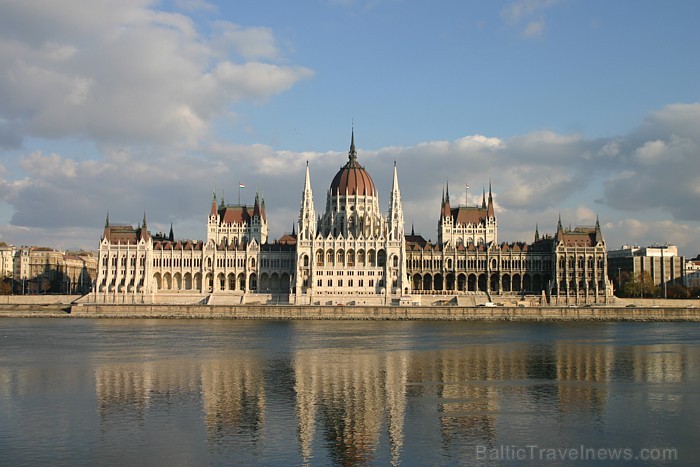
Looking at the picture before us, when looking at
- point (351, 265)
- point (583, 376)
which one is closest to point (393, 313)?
point (351, 265)

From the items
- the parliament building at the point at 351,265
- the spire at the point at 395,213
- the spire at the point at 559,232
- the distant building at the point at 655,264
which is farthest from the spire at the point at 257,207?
A: the distant building at the point at 655,264

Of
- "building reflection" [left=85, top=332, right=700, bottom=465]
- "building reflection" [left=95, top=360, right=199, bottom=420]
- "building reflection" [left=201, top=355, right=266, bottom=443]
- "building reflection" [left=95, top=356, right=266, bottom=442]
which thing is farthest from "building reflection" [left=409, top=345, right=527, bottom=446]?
"building reflection" [left=95, top=360, right=199, bottom=420]

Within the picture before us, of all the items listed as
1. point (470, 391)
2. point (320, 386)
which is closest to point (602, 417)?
point (470, 391)

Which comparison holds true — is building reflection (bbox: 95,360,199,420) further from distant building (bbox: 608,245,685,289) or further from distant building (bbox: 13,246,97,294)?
distant building (bbox: 608,245,685,289)

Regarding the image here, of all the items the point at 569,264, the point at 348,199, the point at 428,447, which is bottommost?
the point at 428,447

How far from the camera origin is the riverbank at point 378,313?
366 feet

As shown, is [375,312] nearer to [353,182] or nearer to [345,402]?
[353,182]

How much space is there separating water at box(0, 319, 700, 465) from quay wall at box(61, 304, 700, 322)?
4001 cm

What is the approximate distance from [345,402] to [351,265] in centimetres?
9307

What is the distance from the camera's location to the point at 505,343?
70.6 metres

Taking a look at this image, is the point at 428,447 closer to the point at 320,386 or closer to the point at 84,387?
the point at 320,386

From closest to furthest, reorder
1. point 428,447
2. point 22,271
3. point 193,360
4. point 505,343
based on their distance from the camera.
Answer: point 428,447 < point 193,360 < point 505,343 < point 22,271

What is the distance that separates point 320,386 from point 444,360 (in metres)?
14.4

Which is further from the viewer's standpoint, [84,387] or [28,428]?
[84,387]
